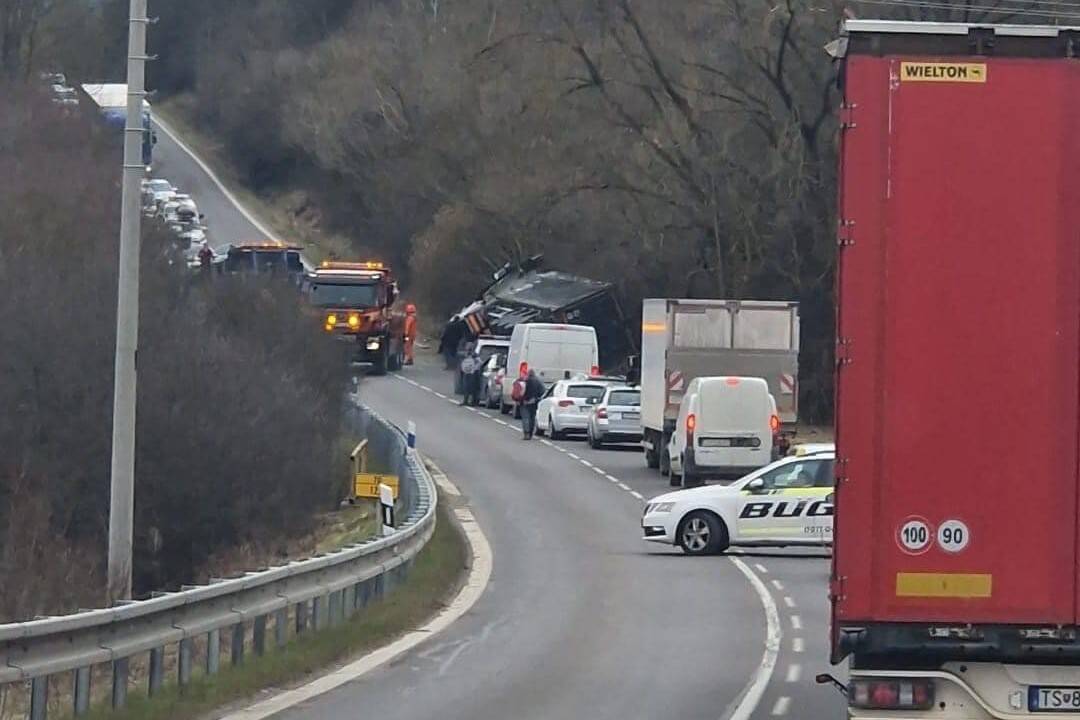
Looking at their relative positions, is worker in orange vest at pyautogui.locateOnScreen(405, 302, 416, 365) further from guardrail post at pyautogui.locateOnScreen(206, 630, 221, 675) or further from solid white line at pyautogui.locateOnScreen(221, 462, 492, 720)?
guardrail post at pyautogui.locateOnScreen(206, 630, 221, 675)

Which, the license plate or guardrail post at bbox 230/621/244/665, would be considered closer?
the license plate

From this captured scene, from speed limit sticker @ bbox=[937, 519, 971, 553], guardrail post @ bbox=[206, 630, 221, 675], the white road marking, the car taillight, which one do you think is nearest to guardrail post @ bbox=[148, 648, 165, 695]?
guardrail post @ bbox=[206, 630, 221, 675]

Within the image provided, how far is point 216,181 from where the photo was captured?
361 feet

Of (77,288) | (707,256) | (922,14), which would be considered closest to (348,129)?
(707,256)

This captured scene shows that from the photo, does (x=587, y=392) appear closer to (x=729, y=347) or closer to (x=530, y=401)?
(x=530, y=401)

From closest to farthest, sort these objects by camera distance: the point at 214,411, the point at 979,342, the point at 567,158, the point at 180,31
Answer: the point at 979,342
the point at 214,411
the point at 567,158
the point at 180,31

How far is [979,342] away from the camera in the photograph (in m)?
9.66

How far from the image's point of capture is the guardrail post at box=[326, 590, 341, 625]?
57.2 ft

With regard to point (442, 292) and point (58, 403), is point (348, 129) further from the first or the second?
point (58, 403)

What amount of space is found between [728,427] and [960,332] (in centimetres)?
2430

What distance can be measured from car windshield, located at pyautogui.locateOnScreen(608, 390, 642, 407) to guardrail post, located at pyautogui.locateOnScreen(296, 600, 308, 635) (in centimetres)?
2840

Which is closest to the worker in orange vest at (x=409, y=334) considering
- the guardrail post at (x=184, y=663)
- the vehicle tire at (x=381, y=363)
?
the vehicle tire at (x=381, y=363)

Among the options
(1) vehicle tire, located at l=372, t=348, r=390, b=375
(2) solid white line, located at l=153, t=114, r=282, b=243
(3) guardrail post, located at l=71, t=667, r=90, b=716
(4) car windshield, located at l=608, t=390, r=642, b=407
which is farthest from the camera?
(2) solid white line, located at l=153, t=114, r=282, b=243

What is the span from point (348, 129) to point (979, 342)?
78662 millimetres
